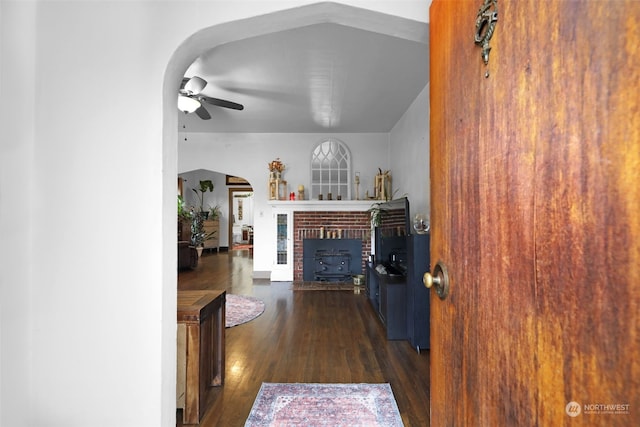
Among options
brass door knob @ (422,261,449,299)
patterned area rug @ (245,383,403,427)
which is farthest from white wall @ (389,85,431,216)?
brass door knob @ (422,261,449,299)

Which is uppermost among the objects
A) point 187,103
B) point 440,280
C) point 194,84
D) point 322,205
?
point 194,84

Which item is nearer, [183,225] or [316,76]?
[316,76]

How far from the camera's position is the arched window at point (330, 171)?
641cm

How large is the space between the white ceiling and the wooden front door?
155cm

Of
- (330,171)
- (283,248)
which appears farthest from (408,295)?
(330,171)

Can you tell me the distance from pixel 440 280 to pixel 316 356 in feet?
6.75

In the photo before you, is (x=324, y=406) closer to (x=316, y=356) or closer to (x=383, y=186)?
(x=316, y=356)

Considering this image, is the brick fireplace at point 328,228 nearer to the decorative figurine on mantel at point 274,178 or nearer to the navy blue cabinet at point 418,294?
the decorative figurine on mantel at point 274,178

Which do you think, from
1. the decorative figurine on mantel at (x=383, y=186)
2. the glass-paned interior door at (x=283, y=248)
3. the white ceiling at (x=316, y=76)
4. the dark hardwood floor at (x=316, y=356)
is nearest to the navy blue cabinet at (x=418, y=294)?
the dark hardwood floor at (x=316, y=356)

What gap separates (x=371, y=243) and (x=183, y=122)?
13.3 feet

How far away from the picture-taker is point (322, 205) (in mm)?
6117

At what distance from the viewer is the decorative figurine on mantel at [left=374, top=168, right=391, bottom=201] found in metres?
5.95

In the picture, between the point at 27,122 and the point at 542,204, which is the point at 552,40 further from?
the point at 27,122

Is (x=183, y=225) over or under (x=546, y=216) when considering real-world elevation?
under
